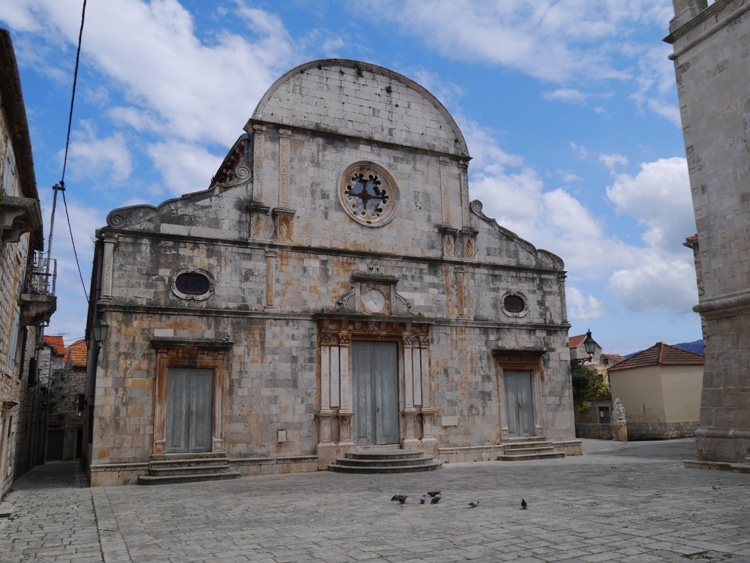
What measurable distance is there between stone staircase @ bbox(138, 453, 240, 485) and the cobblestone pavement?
26.4 inches

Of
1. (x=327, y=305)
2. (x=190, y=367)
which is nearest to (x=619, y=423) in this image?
(x=327, y=305)

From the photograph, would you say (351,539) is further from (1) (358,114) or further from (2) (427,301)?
(1) (358,114)

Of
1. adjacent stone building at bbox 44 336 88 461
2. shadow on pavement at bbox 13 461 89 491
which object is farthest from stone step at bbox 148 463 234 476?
adjacent stone building at bbox 44 336 88 461

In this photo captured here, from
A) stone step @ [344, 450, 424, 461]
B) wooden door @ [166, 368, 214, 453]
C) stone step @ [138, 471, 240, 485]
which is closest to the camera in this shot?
stone step @ [138, 471, 240, 485]

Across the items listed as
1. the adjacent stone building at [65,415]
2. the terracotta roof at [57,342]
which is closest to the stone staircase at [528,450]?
the adjacent stone building at [65,415]

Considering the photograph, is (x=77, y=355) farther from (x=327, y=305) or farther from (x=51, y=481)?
(x=327, y=305)

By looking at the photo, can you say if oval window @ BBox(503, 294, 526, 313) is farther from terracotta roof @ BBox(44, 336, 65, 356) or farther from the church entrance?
terracotta roof @ BBox(44, 336, 65, 356)

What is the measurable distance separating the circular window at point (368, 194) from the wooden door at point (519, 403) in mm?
6282

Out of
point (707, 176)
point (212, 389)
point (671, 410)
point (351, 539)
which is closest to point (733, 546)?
point (351, 539)

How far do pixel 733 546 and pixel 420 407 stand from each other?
1188cm

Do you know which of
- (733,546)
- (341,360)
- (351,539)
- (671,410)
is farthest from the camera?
(671,410)

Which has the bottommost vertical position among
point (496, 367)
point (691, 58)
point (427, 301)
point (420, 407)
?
point (420, 407)

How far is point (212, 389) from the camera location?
16.5 meters

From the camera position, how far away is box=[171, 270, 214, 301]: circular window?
653 inches
